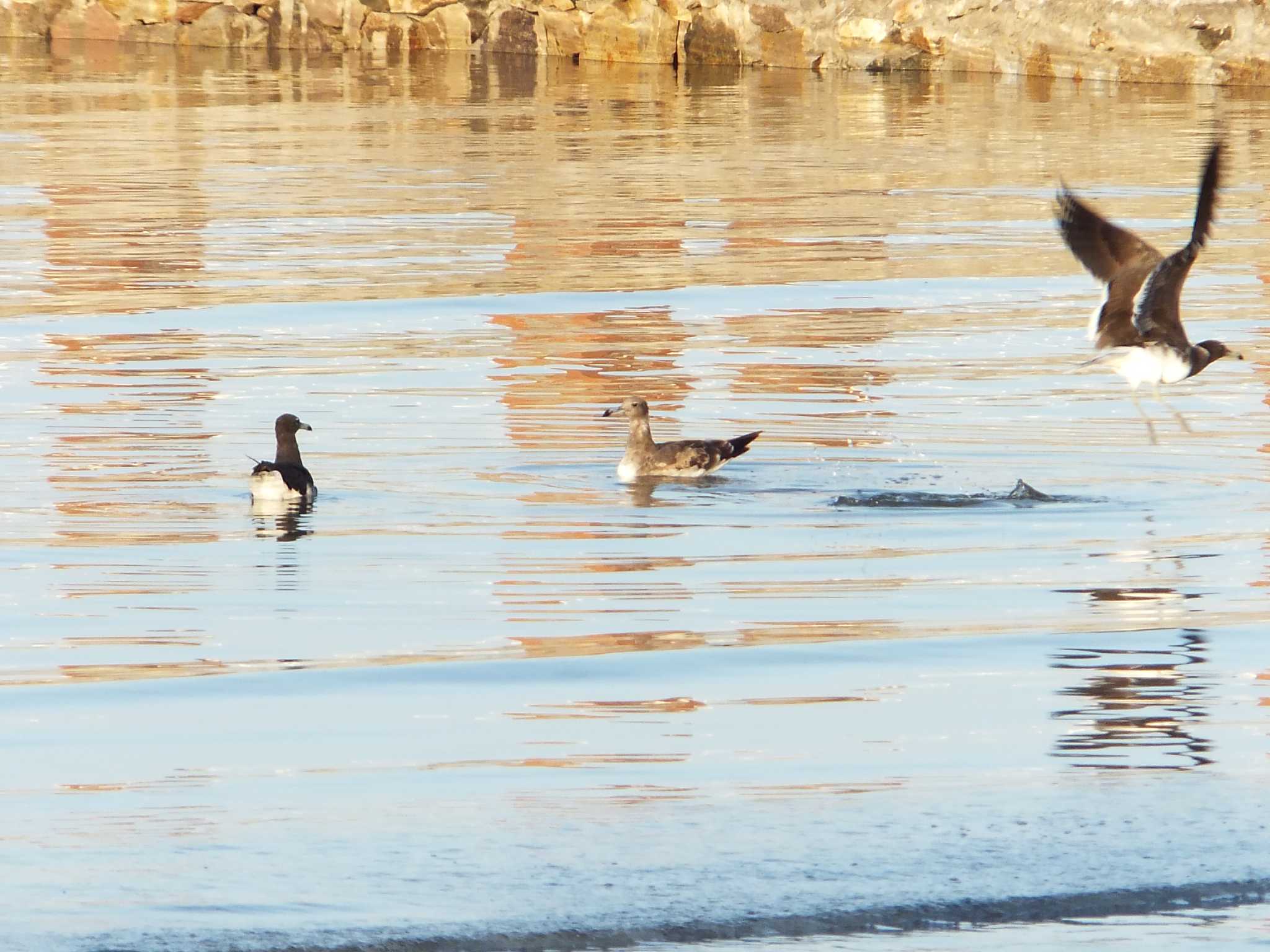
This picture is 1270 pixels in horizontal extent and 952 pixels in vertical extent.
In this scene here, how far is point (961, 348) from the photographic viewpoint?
14.1m

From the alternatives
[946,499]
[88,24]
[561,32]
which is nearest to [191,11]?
[88,24]

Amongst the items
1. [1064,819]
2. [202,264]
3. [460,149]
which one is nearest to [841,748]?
[1064,819]

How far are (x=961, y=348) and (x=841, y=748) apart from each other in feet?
26.8

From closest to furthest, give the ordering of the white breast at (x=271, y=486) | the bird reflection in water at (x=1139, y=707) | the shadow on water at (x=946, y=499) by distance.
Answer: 1. the bird reflection in water at (x=1139, y=707)
2. the white breast at (x=271, y=486)
3. the shadow on water at (x=946, y=499)

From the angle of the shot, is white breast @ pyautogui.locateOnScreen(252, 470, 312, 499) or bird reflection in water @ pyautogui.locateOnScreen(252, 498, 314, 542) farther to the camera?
white breast @ pyautogui.locateOnScreen(252, 470, 312, 499)

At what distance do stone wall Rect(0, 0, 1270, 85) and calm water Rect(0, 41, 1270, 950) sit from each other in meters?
14.1

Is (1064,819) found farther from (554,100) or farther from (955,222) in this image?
(554,100)

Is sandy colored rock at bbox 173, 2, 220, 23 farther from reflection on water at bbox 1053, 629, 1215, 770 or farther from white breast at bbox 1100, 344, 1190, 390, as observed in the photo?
reflection on water at bbox 1053, 629, 1215, 770

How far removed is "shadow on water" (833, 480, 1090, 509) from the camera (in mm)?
10062

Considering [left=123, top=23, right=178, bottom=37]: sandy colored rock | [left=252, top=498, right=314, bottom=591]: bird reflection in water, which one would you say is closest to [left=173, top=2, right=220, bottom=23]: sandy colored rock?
[left=123, top=23, right=178, bottom=37]: sandy colored rock

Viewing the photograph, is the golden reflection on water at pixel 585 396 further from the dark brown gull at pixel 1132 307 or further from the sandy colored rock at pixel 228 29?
the sandy colored rock at pixel 228 29

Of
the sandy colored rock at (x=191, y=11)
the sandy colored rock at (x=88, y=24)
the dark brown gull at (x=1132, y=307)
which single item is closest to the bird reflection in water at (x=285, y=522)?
the dark brown gull at (x=1132, y=307)

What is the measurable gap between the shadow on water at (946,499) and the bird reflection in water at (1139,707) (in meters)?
2.48

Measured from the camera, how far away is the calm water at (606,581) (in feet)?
17.6
